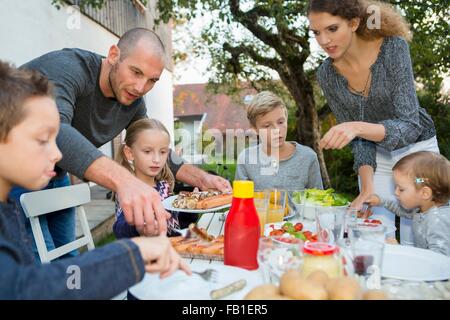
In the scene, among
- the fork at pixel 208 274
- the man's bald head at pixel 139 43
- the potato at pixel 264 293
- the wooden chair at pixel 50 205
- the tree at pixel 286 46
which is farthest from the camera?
the tree at pixel 286 46

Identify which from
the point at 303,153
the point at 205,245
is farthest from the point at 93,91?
the point at 303,153

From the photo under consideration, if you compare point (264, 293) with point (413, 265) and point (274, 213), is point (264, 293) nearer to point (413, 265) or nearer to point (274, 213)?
point (413, 265)

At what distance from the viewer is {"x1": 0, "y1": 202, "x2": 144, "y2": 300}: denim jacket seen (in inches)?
36.4

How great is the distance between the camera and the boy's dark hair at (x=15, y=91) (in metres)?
1.13

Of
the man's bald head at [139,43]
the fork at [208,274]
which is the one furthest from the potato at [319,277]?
the man's bald head at [139,43]

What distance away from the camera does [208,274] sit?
1.31 metres

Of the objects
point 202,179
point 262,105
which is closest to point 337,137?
point 202,179

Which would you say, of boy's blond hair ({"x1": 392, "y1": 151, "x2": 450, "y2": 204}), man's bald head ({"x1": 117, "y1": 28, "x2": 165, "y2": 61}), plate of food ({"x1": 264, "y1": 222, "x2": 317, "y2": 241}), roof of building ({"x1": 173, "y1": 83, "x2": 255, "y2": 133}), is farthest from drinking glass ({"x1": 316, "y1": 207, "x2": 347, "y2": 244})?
roof of building ({"x1": 173, "y1": 83, "x2": 255, "y2": 133})

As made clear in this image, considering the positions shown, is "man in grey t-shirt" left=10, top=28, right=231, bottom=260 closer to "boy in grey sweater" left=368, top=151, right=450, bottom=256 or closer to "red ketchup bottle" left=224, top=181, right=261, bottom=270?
"red ketchup bottle" left=224, top=181, right=261, bottom=270

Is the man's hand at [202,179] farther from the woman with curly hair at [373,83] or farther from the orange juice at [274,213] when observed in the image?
the woman with curly hair at [373,83]

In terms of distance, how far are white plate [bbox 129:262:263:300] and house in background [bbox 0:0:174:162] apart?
2929 mm

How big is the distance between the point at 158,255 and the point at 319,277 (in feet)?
1.41

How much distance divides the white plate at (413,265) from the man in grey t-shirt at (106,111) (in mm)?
794
